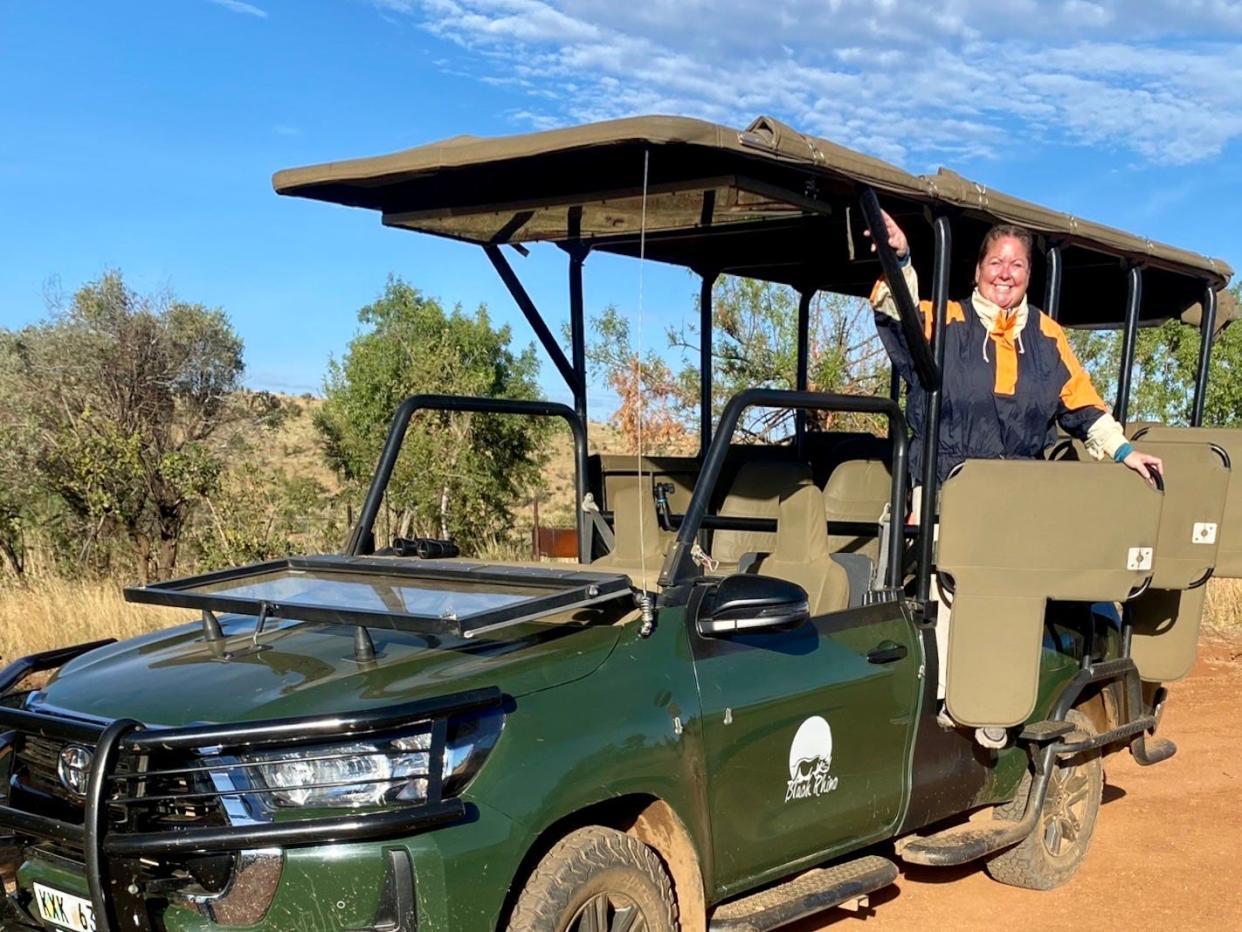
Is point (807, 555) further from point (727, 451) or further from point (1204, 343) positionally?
point (1204, 343)

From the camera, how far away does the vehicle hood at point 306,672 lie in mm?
3123

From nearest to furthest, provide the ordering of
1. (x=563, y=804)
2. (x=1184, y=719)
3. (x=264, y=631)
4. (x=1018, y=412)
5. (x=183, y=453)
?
(x=563, y=804) → (x=264, y=631) → (x=1018, y=412) → (x=1184, y=719) → (x=183, y=453)

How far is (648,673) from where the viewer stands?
3.53m

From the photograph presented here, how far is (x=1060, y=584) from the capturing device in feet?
14.6

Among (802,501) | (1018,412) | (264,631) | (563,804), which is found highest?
(1018,412)

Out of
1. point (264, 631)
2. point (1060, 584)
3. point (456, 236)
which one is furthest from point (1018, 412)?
point (264, 631)

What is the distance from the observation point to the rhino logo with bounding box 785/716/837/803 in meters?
3.93

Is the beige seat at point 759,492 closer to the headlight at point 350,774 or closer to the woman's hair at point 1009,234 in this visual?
the woman's hair at point 1009,234

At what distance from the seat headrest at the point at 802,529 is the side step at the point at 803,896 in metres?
1.08

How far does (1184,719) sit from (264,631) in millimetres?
6890

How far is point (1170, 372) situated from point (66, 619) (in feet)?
44.7

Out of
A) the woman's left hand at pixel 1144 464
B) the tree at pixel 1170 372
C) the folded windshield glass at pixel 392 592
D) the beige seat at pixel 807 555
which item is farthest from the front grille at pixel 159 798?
the tree at pixel 1170 372

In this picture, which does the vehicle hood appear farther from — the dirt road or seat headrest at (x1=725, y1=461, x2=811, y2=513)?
the dirt road

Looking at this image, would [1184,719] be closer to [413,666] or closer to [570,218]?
[570,218]
